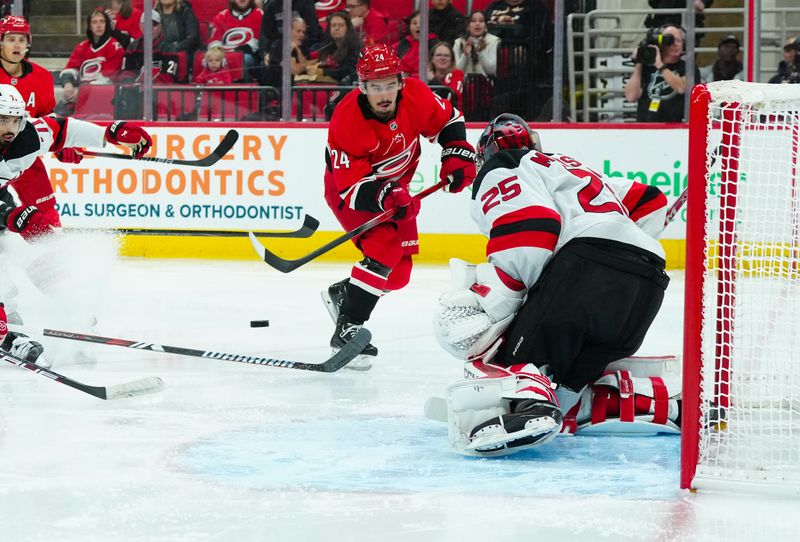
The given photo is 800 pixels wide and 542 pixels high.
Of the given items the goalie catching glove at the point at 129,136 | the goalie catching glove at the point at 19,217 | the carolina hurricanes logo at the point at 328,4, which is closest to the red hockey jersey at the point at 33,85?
the goalie catching glove at the point at 129,136

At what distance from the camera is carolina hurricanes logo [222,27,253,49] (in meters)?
6.57

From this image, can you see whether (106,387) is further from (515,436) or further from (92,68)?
(92,68)

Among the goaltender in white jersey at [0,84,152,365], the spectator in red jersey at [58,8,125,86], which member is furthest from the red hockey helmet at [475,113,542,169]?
the spectator in red jersey at [58,8,125,86]

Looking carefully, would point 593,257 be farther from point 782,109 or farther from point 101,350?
point 101,350

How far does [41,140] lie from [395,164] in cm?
118

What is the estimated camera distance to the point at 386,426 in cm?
271

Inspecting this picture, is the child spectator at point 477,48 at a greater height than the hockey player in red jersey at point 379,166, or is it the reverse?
the child spectator at point 477,48

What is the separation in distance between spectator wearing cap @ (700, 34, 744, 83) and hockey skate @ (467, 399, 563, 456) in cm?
428

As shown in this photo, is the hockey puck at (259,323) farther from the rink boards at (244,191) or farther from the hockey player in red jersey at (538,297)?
the rink boards at (244,191)

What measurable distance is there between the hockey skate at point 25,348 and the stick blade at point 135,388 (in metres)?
0.42

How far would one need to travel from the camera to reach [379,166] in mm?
3697

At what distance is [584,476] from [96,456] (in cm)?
100

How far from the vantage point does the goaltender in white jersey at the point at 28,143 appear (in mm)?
3406

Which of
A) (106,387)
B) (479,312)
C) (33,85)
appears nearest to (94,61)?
(33,85)
